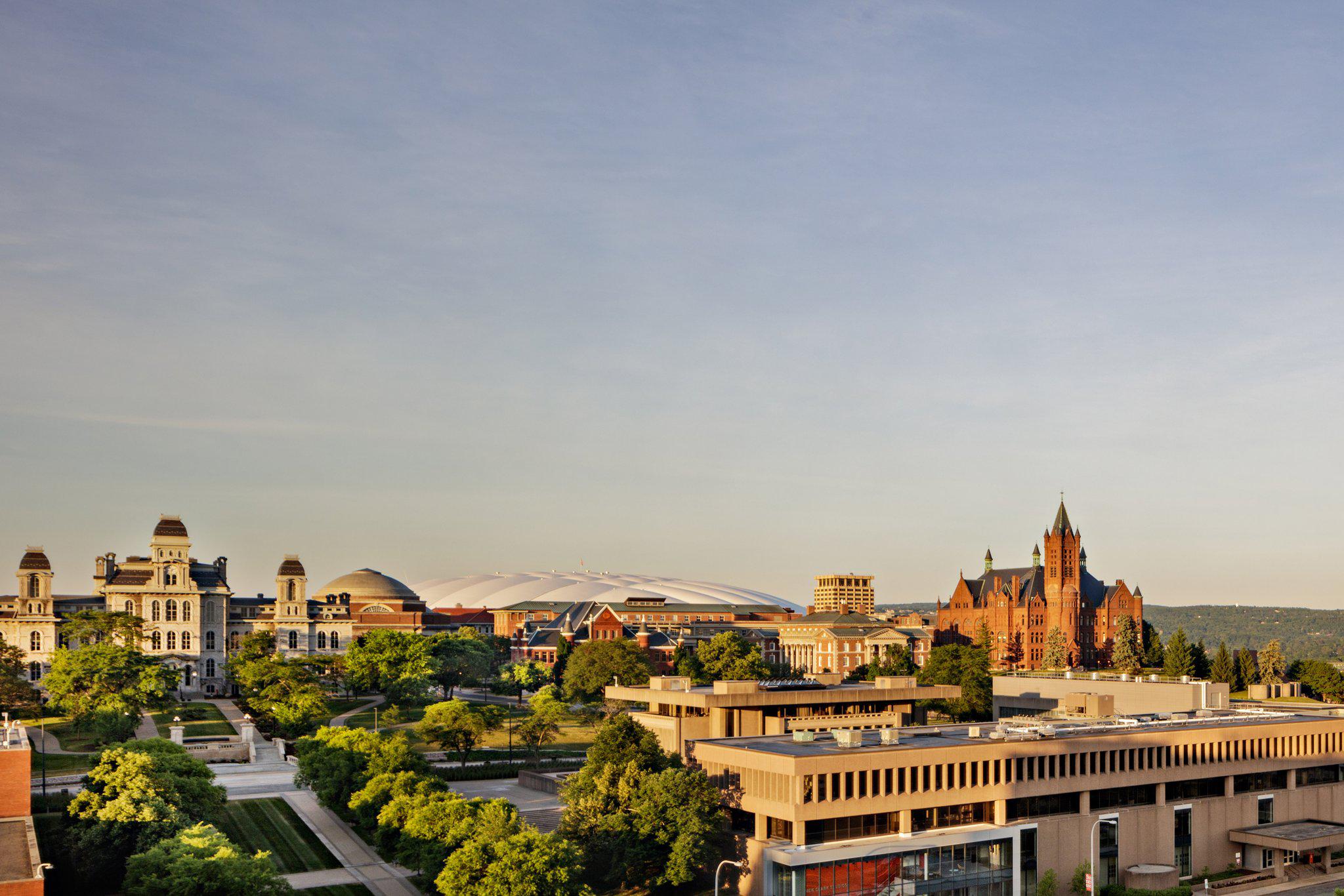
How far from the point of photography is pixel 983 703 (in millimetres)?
142375

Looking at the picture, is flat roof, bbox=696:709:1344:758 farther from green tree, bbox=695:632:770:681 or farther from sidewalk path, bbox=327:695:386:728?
green tree, bbox=695:632:770:681

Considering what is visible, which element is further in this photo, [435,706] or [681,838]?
[435,706]

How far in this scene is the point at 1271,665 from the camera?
163875 millimetres

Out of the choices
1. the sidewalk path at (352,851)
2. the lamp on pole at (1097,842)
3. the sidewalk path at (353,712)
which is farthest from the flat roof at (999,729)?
the sidewalk path at (353,712)

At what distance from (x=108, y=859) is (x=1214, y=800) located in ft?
228

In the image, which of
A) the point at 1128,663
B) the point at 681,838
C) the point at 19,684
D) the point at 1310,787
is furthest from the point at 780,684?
the point at 1128,663

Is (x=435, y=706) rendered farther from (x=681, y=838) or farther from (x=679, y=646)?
(x=679, y=646)

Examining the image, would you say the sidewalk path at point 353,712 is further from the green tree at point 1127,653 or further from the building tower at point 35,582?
the green tree at point 1127,653

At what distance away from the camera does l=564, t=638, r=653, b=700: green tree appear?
148250mm

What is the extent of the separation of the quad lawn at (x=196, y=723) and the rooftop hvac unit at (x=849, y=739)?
72.1m

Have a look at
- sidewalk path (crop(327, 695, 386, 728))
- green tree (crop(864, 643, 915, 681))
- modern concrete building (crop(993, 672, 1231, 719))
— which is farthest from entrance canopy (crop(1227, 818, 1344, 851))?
sidewalk path (crop(327, 695, 386, 728))

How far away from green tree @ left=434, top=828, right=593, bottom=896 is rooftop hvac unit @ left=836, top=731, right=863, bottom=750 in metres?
18.2

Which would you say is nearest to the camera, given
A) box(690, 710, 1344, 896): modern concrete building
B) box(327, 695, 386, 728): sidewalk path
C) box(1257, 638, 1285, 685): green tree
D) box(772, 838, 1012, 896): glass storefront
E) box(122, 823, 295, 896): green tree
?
box(122, 823, 295, 896): green tree

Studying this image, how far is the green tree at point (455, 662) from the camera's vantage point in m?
156
